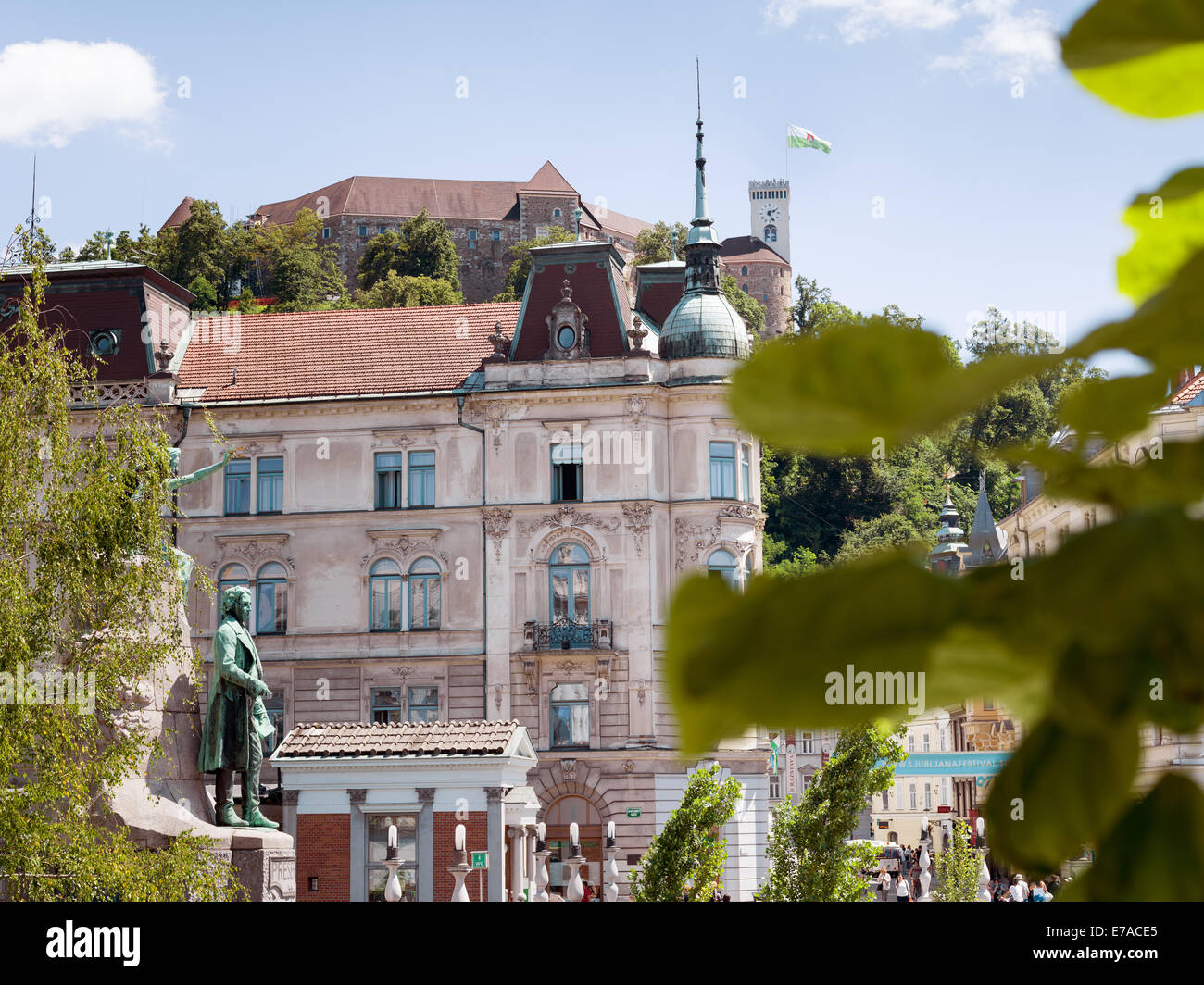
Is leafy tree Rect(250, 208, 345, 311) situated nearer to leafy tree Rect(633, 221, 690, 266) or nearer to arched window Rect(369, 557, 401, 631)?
leafy tree Rect(633, 221, 690, 266)

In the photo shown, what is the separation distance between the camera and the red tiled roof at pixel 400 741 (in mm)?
22438

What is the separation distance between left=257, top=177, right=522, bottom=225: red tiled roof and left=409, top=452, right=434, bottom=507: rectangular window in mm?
69479

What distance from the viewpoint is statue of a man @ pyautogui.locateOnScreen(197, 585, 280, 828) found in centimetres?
1570

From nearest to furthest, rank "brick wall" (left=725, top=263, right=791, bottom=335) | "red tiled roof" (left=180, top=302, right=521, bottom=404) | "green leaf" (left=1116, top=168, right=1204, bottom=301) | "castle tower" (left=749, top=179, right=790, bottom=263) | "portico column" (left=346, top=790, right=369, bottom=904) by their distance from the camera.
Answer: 1. "green leaf" (left=1116, top=168, right=1204, bottom=301)
2. "portico column" (left=346, top=790, right=369, bottom=904)
3. "red tiled roof" (left=180, top=302, right=521, bottom=404)
4. "brick wall" (left=725, top=263, right=791, bottom=335)
5. "castle tower" (left=749, top=179, right=790, bottom=263)

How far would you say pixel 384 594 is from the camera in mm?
36375

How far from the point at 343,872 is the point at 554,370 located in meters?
17.2

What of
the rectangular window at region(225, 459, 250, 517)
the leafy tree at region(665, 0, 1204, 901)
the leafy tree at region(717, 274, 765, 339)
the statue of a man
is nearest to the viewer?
the leafy tree at region(665, 0, 1204, 901)

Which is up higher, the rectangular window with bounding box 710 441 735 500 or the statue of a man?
the rectangular window with bounding box 710 441 735 500

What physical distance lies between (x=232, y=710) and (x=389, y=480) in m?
21.3

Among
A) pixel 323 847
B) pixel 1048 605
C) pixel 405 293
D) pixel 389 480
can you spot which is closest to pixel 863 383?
pixel 1048 605

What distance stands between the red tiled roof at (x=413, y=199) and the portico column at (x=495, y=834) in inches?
3355

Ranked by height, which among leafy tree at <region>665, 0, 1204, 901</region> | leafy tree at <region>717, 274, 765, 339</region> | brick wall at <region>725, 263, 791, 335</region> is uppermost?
brick wall at <region>725, 263, 791, 335</region>

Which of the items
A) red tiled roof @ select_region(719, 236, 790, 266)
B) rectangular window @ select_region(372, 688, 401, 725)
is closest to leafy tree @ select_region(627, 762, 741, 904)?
rectangular window @ select_region(372, 688, 401, 725)

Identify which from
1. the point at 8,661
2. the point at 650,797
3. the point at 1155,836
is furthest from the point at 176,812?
the point at 650,797
